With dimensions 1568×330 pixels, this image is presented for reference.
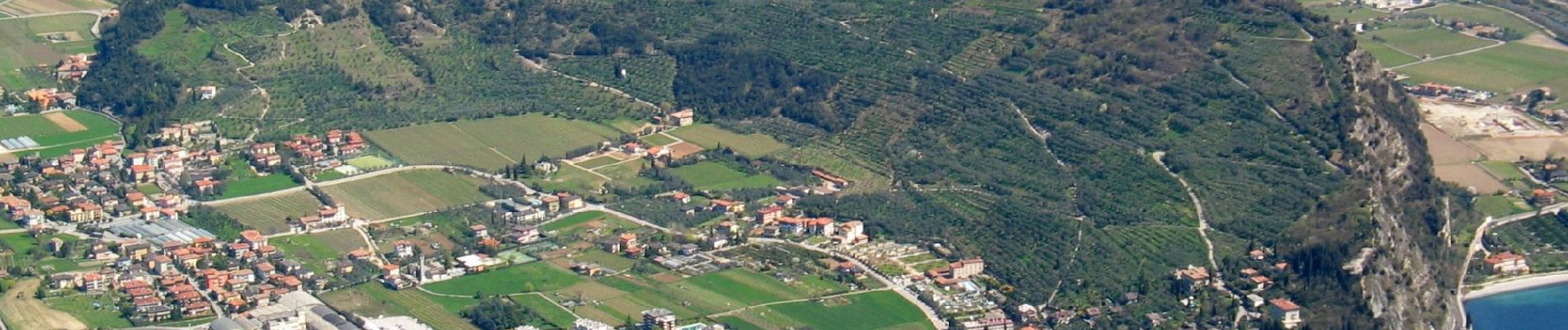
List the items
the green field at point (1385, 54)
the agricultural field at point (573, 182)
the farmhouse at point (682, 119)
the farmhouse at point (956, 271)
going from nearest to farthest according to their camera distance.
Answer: the farmhouse at point (956, 271) → the agricultural field at point (573, 182) → the farmhouse at point (682, 119) → the green field at point (1385, 54)

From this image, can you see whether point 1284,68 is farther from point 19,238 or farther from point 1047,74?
point 19,238

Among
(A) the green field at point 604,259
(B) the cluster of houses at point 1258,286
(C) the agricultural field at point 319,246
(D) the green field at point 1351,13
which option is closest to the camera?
(B) the cluster of houses at point 1258,286

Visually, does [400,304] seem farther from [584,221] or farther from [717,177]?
[717,177]

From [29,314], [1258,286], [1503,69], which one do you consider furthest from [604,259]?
[1503,69]

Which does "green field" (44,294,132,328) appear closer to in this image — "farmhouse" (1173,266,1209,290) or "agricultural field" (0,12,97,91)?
"agricultural field" (0,12,97,91)

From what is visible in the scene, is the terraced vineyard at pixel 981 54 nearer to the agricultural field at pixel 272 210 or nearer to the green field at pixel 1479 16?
the agricultural field at pixel 272 210

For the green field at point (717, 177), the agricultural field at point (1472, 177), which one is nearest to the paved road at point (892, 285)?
the green field at point (717, 177)

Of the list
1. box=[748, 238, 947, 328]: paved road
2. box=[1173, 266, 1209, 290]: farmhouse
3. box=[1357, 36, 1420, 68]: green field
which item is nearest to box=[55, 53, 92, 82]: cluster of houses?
box=[748, 238, 947, 328]: paved road

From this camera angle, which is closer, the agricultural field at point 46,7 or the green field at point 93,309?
the green field at point 93,309
